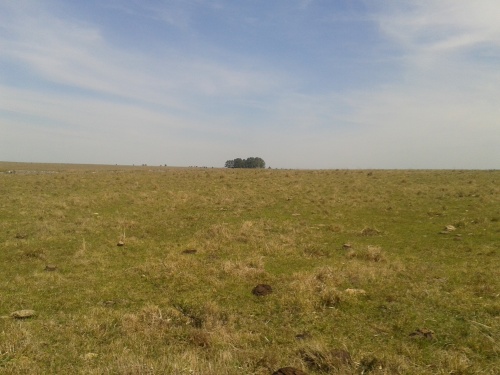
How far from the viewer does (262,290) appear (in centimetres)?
963

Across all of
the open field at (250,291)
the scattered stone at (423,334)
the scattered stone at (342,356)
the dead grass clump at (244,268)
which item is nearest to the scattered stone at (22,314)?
the open field at (250,291)

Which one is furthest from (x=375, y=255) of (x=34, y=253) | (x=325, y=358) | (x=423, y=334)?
(x=34, y=253)

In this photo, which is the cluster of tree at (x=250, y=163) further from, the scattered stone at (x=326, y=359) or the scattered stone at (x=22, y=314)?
the scattered stone at (x=326, y=359)

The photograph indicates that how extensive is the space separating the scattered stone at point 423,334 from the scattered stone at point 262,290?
3.69m

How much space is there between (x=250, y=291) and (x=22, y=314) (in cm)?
533

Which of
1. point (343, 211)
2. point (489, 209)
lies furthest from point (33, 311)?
point (489, 209)

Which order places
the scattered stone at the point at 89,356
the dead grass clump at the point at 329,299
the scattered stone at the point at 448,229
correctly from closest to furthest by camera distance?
the scattered stone at the point at 89,356 < the dead grass clump at the point at 329,299 < the scattered stone at the point at 448,229

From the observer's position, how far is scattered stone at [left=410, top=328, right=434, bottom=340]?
22.9ft

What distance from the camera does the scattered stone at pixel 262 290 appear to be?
31.3 feet

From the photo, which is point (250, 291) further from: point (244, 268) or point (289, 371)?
point (289, 371)

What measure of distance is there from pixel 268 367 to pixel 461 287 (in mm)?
6407

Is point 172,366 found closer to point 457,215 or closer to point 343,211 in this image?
point 343,211

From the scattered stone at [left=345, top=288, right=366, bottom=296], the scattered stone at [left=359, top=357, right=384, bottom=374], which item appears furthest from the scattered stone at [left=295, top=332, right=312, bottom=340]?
the scattered stone at [left=345, top=288, right=366, bottom=296]

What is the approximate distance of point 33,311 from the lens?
823 cm
